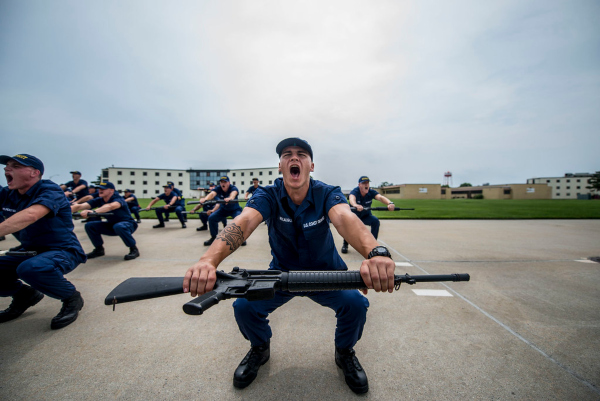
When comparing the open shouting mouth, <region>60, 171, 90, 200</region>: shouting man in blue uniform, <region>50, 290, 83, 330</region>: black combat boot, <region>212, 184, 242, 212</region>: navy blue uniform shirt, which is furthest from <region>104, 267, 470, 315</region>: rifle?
<region>60, 171, 90, 200</region>: shouting man in blue uniform

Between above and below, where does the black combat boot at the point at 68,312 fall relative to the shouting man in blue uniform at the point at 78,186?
below

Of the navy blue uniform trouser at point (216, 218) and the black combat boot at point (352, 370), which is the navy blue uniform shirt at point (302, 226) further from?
the navy blue uniform trouser at point (216, 218)

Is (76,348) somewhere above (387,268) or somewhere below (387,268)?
below

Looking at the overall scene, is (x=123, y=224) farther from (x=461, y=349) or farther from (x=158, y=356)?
(x=461, y=349)

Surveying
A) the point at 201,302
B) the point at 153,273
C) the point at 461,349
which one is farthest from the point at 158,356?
the point at 461,349

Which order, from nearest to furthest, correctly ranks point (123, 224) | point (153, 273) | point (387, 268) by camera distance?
point (387, 268) → point (153, 273) → point (123, 224)

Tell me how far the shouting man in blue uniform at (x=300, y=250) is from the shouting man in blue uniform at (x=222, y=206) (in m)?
4.36

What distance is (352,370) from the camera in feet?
5.58

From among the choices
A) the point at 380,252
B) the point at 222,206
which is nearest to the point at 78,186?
the point at 222,206

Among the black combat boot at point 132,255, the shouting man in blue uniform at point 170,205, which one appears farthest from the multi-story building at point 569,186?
the black combat boot at point 132,255

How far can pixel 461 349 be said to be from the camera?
201 centimetres

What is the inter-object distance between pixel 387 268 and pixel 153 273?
421 centimetres

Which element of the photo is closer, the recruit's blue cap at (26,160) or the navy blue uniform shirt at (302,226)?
the navy blue uniform shirt at (302,226)

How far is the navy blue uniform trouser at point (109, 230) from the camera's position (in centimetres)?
489
